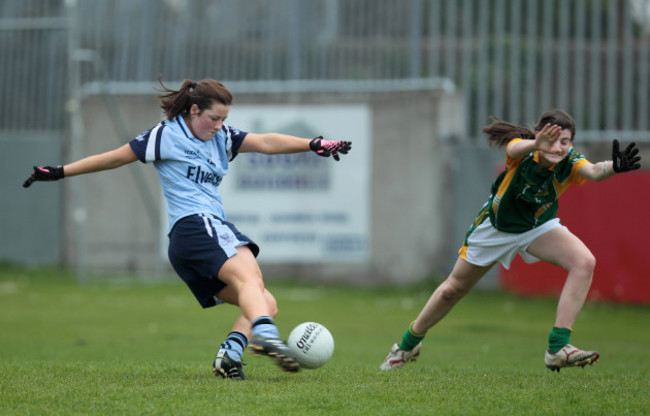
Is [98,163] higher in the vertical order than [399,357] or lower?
higher

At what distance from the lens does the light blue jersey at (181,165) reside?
617 cm

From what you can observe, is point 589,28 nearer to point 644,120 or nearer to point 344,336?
point 644,120

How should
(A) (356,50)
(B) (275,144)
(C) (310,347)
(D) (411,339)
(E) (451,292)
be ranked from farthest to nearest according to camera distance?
(A) (356,50)
(D) (411,339)
(E) (451,292)
(B) (275,144)
(C) (310,347)

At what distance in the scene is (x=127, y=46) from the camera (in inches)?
787

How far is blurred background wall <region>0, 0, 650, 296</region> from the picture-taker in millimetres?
17453

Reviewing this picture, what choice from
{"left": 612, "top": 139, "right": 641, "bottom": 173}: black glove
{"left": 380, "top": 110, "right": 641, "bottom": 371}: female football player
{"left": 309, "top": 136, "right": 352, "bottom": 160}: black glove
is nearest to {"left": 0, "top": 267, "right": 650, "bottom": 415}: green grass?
{"left": 380, "top": 110, "right": 641, "bottom": 371}: female football player

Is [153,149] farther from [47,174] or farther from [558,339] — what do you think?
[558,339]

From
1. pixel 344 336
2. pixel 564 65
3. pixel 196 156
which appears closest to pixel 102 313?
pixel 344 336

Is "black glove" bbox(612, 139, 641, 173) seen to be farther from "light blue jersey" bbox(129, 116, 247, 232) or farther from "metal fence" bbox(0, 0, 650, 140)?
"metal fence" bbox(0, 0, 650, 140)

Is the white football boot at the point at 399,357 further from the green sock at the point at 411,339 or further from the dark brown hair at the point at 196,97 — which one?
the dark brown hair at the point at 196,97

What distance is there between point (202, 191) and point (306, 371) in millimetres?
1661

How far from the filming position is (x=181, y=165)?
6.20 m

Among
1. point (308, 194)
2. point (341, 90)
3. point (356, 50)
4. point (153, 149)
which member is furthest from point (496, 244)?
point (356, 50)

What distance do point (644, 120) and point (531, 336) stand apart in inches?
251
